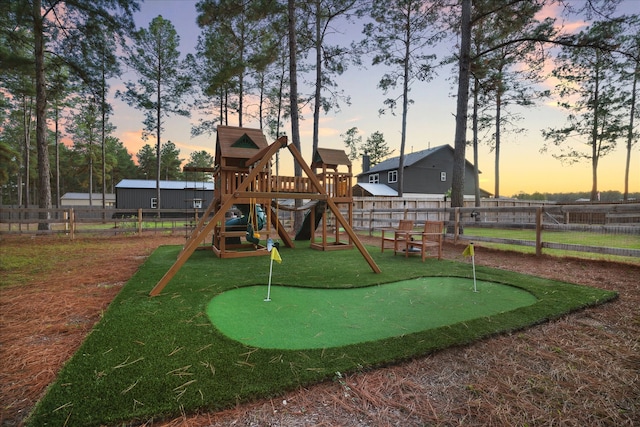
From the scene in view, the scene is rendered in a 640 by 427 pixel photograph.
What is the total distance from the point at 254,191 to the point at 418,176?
26.2m

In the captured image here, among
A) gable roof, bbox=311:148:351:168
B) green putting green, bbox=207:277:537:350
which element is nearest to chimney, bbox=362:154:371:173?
gable roof, bbox=311:148:351:168

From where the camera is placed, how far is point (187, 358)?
2.40m

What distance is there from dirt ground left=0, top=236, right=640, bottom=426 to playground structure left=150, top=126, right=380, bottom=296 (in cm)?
153

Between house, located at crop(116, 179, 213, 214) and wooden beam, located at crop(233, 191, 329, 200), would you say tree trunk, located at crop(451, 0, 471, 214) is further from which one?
house, located at crop(116, 179, 213, 214)

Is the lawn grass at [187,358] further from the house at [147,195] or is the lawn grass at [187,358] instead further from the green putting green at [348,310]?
the house at [147,195]

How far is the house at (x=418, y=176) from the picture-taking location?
94.0ft

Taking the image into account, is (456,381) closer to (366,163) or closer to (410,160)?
(410,160)

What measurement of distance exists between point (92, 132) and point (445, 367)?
38.5 m

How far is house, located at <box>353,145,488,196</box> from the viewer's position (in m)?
28.7

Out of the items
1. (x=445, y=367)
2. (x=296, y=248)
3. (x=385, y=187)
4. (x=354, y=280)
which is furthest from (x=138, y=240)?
(x=385, y=187)

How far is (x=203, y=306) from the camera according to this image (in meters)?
3.72

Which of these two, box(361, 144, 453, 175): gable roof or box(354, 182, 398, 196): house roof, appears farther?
box(361, 144, 453, 175): gable roof

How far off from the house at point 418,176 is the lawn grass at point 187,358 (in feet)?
79.5

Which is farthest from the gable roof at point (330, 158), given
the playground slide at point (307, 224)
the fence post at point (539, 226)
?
the fence post at point (539, 226)
